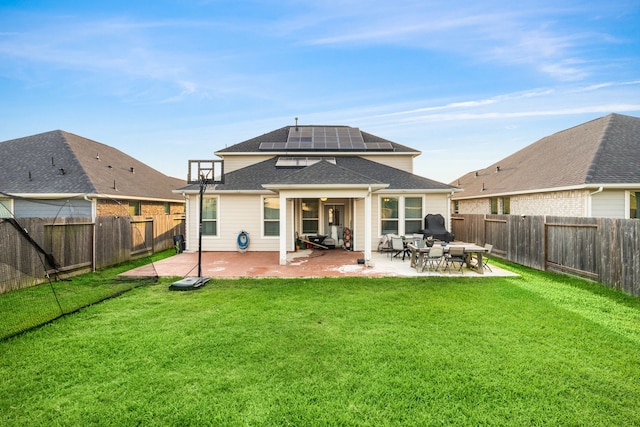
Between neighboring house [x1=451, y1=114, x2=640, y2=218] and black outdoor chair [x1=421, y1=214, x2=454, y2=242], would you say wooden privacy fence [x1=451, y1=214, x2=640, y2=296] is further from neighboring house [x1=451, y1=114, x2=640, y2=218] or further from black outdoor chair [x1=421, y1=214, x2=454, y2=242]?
neighboring house [x1=451, y1=114, x2=640, y2=218]

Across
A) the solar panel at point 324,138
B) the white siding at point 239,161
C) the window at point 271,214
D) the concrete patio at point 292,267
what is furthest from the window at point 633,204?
the white siding at point 239,161

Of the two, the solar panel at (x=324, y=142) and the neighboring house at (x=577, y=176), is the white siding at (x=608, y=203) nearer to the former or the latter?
the neighboring house at (x=577, y=176)

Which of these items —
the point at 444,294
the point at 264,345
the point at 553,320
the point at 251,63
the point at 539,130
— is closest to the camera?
the point at 264,345

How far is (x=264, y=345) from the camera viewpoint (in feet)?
13.8

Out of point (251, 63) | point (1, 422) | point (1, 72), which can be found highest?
point (251, 63)

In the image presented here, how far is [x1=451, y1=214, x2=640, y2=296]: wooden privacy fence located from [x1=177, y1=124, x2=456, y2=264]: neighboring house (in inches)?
118

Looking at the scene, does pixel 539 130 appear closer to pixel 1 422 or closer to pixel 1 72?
pixel 1 422

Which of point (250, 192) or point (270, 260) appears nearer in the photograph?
point (270, 260)

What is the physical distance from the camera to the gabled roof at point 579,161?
37.1ft

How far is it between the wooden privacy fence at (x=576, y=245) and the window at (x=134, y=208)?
19.0 metres

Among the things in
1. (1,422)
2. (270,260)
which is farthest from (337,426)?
(270,260)

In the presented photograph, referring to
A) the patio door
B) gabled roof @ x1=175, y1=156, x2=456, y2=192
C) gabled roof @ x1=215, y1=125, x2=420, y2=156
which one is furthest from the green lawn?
gabled roof @ x1=215, y1=125, x2=420, y2=156

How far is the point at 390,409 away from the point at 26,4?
17.2 metres

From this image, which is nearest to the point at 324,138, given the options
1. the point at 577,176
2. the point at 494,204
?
the point at 494,204
